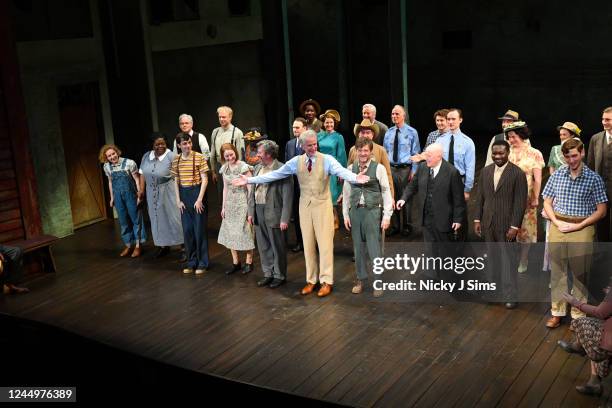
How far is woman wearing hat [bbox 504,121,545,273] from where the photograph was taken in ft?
24.3

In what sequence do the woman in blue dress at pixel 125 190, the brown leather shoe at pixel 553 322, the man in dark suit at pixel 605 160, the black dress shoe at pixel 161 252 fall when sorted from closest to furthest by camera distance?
1. the brown leather shoe at pixel 553 322
2. the man in dark suit at pixel 605 160
3. the woman in blue dress at pixel 125 190
4. the black dress shoe at pixel 161 252

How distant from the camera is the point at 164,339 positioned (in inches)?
278

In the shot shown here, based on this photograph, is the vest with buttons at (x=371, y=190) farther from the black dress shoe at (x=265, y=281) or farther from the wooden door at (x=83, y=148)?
the wooden door at (x=83, y=148)

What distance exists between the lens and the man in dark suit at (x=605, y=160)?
7.50m

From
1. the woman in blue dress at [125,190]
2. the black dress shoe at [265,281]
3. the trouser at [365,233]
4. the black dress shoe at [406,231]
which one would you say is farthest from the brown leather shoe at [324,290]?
the woman in blue dress at [125,190]

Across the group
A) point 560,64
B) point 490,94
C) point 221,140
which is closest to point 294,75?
point 490,94

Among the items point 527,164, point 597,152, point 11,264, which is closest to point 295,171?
point 527,164

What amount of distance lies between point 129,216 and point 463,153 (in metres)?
3.99

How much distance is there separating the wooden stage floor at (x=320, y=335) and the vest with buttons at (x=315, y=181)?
3.28 ft

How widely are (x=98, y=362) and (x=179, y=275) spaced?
191 centimetres

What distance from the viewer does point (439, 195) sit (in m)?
7.14

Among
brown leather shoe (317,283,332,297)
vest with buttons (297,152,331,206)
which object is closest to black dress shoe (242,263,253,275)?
brown leather shoe (317,283,332,297)

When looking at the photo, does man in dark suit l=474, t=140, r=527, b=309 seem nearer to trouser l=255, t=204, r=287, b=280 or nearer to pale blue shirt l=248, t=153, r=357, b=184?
pale blue shirt l=248, t=153, r=357, b=184

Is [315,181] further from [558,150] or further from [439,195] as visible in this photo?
[558,150]
